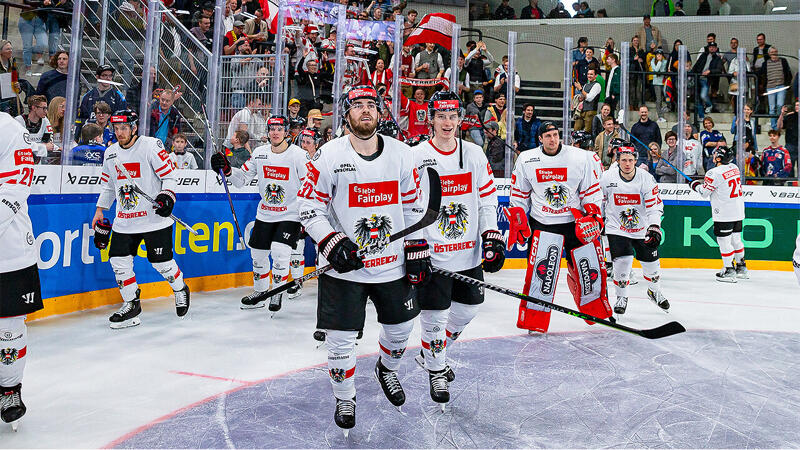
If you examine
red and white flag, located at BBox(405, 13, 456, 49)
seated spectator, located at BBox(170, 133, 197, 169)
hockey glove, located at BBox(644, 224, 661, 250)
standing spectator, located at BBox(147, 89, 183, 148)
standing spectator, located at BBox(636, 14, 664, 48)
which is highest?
standing spectator, located at BBox(636, 14, 664, 48)

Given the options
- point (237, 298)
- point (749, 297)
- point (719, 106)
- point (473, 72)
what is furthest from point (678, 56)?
point (237, 298)

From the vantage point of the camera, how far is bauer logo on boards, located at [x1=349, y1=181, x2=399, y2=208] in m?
3.52

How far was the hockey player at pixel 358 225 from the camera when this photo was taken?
11.5ft

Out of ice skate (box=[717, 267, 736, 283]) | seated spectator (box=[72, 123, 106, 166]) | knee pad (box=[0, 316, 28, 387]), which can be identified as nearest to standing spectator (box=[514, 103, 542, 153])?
ice skate (box=[717, 267, 736, 283])

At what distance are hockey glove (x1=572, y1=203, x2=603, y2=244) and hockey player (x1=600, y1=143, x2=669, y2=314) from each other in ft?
4.40

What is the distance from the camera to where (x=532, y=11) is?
57.0 ft

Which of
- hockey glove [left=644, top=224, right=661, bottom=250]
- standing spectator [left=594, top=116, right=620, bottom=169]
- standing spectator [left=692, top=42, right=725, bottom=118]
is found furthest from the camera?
standing spectator [left=692, top=42, right=725, bottom=118]

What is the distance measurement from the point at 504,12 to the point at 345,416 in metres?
15.5

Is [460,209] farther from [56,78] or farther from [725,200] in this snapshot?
[725,200]

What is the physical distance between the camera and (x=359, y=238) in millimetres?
3543

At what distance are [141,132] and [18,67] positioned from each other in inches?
51.0

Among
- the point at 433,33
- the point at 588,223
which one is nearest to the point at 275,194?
the point at 588,223

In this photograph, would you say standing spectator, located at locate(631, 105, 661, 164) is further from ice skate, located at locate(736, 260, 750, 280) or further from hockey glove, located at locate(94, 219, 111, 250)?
hockey glove, located at locate(94, 219, 111, 250)

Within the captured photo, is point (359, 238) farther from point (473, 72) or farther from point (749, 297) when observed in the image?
point (473, 72)
